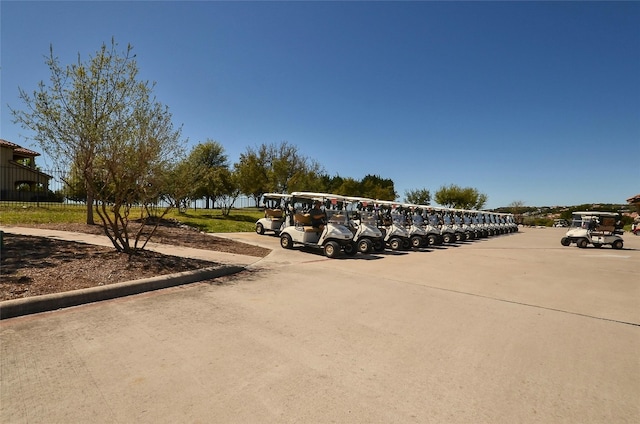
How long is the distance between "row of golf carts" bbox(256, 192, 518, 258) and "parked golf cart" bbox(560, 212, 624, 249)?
6.26 metres

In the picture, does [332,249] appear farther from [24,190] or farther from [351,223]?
[24,190]

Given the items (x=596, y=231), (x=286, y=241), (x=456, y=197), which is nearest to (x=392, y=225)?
(x=286, y=241)

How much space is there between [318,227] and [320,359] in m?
8.66

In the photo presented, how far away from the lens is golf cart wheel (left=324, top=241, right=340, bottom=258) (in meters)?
10.8

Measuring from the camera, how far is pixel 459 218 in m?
21.6

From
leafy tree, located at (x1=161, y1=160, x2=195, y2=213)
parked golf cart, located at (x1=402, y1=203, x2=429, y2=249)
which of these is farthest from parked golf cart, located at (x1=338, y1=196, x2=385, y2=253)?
leafy tree, located at (x1=161, y1=160, x2=195, y2=213)

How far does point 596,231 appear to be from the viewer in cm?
1844

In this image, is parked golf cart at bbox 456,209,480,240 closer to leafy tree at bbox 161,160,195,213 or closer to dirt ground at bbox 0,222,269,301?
leafy tree at bbox 161,160,195,213

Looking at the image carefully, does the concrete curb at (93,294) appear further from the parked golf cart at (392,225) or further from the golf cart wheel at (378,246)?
the parked golf cart at (392,225)

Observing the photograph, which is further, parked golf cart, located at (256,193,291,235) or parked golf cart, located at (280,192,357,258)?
parked golf cart, located at (256,193,291,235)

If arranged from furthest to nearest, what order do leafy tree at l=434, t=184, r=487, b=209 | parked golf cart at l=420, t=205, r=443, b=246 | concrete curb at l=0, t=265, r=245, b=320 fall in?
leafy tree at l=434, t=184, r=487, b=209, parked golf cart at l=420, t=205, r=443, b=246, concrete curb at l=0, t=265, r=245, b=320

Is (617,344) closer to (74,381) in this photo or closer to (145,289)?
(74,381)

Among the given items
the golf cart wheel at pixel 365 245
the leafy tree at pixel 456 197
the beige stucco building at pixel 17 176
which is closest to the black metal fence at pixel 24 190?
the beige stucco building at pixel 17 176

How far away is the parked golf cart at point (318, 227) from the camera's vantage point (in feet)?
36.2
